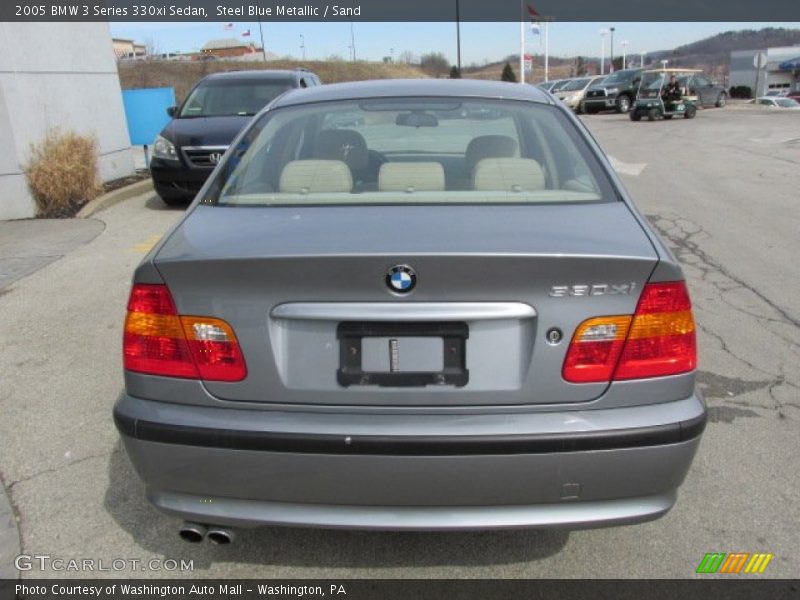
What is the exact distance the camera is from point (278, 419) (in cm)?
208

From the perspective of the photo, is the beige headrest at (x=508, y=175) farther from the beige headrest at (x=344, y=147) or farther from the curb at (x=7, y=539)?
the curb at (x=7, y=539)

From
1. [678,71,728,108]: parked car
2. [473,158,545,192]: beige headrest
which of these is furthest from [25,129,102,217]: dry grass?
[678,71,728,108]: parked car

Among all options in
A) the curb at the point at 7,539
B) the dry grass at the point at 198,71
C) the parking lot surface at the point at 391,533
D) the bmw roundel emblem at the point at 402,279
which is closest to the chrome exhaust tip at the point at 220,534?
the parking lot surface at the point at 391,533

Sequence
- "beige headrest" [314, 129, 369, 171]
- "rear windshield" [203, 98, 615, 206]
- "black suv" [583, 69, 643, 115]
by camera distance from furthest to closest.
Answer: "black suv" [583, 69, 643, 115] < "beige headrest" [314, 129, 369, 171] < "rear windshield" [203, 98, 615, 206]

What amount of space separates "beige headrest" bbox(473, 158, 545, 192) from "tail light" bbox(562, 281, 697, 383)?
779 mm

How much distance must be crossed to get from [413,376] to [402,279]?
0.29 m

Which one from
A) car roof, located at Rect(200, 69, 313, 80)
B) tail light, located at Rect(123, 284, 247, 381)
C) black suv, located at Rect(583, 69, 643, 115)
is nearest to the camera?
tail light, located at Rect(123, 284, 247, 381)

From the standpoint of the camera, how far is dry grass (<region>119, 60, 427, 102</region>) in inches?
1981

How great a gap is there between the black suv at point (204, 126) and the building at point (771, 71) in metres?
82.9

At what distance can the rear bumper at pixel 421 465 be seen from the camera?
2.02 metres

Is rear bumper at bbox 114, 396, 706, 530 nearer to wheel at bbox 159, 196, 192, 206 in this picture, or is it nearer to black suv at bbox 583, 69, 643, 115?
wheel at bbox 159, 196, 192, 206

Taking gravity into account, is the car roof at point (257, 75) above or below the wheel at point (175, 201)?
above

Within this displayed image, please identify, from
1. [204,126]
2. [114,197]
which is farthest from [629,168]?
[114,197]
